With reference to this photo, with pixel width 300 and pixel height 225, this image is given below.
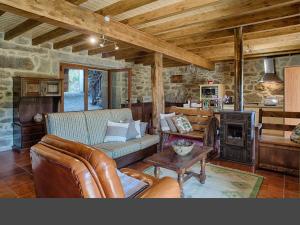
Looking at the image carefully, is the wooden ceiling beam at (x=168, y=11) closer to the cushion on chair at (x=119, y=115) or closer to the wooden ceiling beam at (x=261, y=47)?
the cushion on chair at (x=119, y=115)

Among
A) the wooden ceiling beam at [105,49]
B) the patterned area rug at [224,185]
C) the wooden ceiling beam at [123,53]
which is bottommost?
the patterned area rug at [224,185]

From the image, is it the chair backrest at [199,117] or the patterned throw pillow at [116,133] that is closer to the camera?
the patterned throw pillow at [116,133]

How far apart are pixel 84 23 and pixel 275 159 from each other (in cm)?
352

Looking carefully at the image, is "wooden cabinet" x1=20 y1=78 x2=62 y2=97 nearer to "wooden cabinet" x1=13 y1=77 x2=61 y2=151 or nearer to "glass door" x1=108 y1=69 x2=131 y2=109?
"wooden cabinet" x1=13 y1=77 x2=61 y2=151

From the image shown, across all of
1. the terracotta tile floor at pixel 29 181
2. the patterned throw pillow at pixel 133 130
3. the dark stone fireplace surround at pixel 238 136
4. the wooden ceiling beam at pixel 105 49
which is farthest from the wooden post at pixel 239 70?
the wooden ceiling beam at pixel 105 49

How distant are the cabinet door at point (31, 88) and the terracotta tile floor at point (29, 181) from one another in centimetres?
135

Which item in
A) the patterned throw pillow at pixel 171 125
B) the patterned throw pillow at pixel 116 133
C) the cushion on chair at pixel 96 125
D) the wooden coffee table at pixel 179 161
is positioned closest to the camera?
the wooden coffee table at pixel 179 161

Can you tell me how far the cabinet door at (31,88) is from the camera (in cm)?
425

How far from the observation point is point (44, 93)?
4.55 meters

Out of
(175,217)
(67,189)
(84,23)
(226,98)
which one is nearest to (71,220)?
(67,189)

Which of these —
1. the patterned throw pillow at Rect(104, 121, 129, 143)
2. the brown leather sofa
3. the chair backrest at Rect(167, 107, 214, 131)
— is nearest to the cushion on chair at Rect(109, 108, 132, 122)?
the patterned throw pillow at Rect(104, 121, 129, 143)

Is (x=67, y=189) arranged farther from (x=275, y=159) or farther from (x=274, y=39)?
(x=274, y=39)

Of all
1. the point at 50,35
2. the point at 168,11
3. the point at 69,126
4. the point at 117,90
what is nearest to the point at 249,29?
the point at 168,11

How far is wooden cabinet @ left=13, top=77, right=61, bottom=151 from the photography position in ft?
14.3
